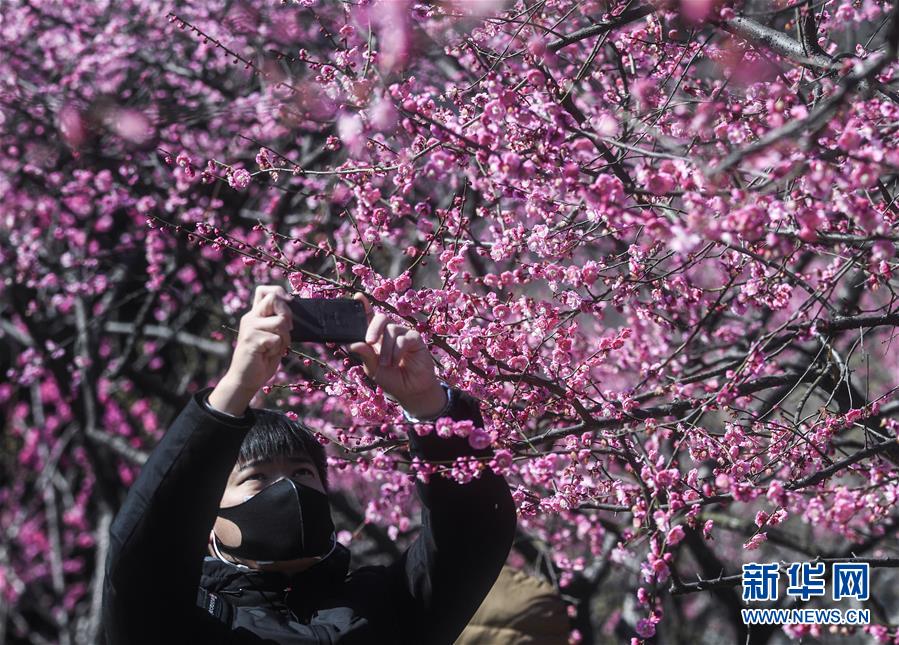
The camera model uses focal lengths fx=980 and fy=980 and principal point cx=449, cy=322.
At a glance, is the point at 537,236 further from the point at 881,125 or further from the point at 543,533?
the point at 543,533

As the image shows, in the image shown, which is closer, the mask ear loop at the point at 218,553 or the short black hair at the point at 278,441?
the mask ear loop at the point at 218,553

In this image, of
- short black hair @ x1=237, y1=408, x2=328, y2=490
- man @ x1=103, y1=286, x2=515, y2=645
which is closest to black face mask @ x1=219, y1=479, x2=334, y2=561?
man @ x1=103, y1=286, x2=515, y2=645

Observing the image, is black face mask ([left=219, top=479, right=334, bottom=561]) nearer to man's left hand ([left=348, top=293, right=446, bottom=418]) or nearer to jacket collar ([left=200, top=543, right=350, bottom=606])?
jacket collar ([left=200, top=543, right=350, bottom=606])

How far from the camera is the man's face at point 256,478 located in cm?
299

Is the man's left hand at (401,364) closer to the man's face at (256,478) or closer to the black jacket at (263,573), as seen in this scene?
the black jacket at (263,573)

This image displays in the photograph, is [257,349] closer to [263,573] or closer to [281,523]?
[281,523]

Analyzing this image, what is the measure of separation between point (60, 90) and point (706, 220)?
717cm

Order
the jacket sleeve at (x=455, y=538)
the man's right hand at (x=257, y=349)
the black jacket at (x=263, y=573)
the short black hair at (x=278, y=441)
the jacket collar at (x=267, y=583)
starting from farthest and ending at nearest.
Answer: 1. the short black hair at (x=278, y=441)
2. the jacket collar at (x=267, y=583)
3. the jacket sleeve at (x=455, y=538)
4. the black jacket at (x=263, y=573)
5. the man's right hand at (x=257, y=349)

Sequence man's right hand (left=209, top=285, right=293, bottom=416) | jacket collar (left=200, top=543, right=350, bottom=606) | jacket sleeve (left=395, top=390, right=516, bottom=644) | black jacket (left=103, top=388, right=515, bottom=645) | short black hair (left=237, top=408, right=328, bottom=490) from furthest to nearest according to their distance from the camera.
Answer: short black hair (left=237, top=408, right=328, bottom=490), jacket collar (left=200, top=543, right=350, bottom=606), jacket sleeve (left=395, top=390, right=516, bottom=644), black jacket (left=103, top=388, right=515, bottom=645), man's right hand (left=209, top=285, right=293, bottom=416)

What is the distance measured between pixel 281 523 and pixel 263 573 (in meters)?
0.16

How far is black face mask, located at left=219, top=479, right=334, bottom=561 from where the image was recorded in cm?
293

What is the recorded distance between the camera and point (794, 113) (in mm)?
3098

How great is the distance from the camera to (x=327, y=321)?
7.89 feet

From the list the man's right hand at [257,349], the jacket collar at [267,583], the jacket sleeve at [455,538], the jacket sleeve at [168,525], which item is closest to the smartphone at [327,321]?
the man's right hand at [257,349]
